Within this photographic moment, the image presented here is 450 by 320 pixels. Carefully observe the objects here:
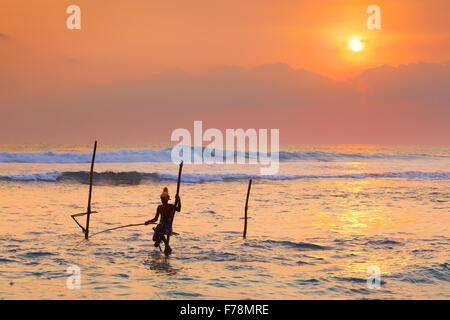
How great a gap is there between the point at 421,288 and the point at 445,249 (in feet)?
13.8

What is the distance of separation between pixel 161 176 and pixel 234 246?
→ 92.3 ft

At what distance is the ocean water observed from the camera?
10195 millimetres

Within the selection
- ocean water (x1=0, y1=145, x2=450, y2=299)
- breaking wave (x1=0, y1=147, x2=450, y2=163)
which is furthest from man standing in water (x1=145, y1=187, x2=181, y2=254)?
breaking wave (x1=0, y1=147, x2=450, y2=163)

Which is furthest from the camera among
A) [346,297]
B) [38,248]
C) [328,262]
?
[38,248]

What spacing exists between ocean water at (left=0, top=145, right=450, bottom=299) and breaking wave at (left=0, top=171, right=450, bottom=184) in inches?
210

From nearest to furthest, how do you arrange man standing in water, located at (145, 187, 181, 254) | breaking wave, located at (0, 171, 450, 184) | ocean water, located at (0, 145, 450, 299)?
1. ocean water, located at (0, 145, 450, 299)
2. man standing in water, located at (145, 187, 181, 254)
3. breaking wave, located at (0, 171, 450, 184)

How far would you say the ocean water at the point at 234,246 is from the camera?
10195 mm

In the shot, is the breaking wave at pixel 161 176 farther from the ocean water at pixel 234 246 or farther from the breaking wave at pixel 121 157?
the breaking wave at pixel 121 157

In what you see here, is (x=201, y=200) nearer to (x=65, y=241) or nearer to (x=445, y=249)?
(x=65, y=241)

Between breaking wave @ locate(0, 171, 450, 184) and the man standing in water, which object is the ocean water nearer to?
the man standing in water

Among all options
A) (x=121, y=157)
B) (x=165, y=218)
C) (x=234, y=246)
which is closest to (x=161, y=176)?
(x=121, y=157)

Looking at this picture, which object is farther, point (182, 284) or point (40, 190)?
point (40, 190)
